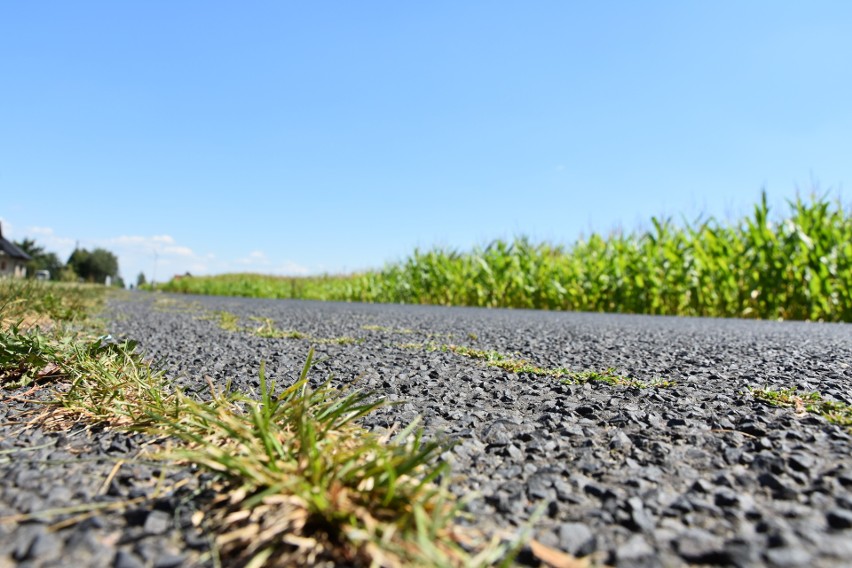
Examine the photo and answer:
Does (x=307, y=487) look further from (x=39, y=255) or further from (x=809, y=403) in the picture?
(x=39, y=255)

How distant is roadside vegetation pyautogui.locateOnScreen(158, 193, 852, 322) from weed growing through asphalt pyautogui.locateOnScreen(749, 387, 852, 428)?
693 centimetres

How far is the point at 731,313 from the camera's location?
8258 millimetres

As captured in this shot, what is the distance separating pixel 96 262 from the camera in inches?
2345

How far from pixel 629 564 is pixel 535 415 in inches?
33.6

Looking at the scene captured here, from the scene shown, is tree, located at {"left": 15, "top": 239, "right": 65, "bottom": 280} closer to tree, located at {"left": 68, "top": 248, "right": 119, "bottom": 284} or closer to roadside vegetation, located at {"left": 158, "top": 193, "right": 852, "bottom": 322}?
tree, located at {"left": 68, "top": 248, "right": 119, "bottom": 284}

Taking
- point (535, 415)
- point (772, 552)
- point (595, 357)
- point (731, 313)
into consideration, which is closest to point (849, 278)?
point (731, 313)

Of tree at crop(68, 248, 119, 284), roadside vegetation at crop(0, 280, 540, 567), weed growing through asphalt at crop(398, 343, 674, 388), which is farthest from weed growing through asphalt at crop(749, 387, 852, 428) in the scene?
tree at crop(68, 248, 119, 284)

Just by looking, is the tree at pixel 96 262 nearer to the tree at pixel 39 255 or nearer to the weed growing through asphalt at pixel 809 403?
the tree at pixel 39 255

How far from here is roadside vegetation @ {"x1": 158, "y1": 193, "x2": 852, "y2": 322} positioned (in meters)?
7.52

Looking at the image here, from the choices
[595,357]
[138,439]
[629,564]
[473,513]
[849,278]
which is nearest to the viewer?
[629,564]

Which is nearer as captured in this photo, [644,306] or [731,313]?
[731,313]

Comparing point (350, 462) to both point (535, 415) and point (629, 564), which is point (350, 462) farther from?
point (535, 415)

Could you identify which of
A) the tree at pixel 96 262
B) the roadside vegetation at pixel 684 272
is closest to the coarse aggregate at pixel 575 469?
the roadside vegetation at pixel 684 272

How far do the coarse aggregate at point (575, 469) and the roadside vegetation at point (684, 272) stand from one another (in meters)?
6.18
